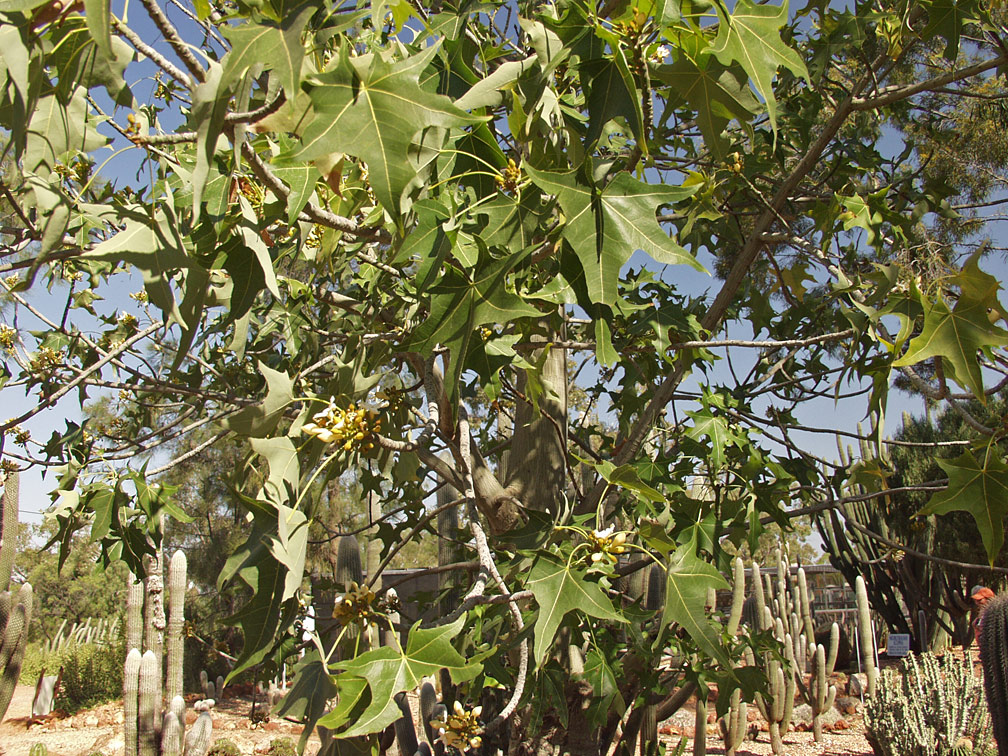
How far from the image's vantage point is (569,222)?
4.00 ft

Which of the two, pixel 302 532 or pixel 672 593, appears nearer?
pixel 302 532

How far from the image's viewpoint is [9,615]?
6996 mm

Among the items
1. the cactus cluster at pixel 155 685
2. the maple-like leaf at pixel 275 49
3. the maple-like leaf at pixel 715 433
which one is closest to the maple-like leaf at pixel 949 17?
the maple-like leaf at pixel 715 433

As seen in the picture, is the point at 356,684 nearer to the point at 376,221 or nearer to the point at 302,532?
the point at 302,532

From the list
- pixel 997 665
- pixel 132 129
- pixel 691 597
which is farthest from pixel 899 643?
pixel 132 129

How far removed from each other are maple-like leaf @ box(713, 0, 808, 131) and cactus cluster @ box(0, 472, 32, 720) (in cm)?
765

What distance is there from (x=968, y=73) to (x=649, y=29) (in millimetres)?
1449

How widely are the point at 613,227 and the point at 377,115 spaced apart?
1.51ft

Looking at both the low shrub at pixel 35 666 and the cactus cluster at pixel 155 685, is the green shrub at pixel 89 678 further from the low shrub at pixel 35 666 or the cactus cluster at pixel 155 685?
the cactus cluster at pixel 155 685

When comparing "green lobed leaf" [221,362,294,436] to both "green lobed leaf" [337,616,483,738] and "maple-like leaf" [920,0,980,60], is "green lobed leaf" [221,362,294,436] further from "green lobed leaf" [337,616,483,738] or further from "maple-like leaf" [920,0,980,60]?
"maple-like leaf" [920,0,980,60]

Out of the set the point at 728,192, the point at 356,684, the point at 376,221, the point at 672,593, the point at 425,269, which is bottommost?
the point at 356,684

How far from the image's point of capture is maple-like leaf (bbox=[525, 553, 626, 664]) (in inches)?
53.2

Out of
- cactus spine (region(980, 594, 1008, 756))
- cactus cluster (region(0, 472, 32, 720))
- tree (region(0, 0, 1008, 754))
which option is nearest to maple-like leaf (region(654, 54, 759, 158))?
tree (region(0, 0, 1008, 754))

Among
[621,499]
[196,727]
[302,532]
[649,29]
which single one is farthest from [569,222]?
[196,727]
